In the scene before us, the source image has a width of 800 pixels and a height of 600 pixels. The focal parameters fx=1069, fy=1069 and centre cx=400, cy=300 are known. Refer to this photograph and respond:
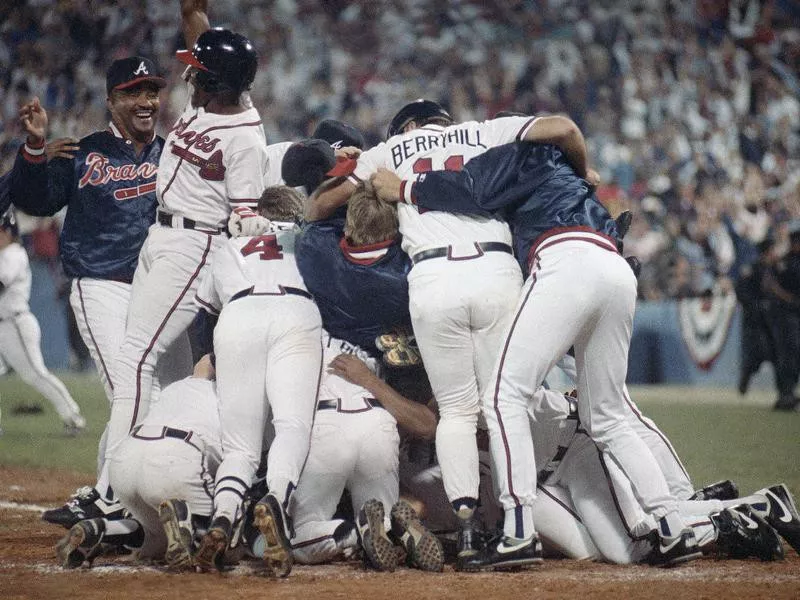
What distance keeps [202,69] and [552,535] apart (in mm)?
2861

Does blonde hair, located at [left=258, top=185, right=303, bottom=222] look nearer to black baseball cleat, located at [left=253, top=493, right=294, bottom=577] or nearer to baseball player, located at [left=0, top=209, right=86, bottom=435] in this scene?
black baseball cleat, located at [left=253, top=493, right=294, bottom=577]

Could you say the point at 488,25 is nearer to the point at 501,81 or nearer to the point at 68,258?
the point at 501,81

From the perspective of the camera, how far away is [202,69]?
5426 mm

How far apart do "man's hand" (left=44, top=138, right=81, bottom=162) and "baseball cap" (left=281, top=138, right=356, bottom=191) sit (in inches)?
60.5

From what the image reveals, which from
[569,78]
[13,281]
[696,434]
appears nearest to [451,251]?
[696,434]

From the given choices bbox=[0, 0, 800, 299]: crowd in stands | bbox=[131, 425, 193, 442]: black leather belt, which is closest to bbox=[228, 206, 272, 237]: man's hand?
bbox=[131, 425, 193, 442]: black leather belt

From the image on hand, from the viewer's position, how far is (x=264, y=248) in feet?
15.9

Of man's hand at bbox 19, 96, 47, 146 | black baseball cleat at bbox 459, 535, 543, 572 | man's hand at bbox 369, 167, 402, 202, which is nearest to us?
black baseball cleat at bbox 459, 535, 543, 572

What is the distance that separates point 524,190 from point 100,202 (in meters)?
2.71

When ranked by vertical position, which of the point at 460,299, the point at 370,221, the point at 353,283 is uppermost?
the point at 370,221

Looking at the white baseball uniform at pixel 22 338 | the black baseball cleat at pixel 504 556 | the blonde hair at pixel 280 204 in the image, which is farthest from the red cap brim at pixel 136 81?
the white baseball uniform at pixel 22 338

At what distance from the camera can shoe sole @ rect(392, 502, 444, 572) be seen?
4.21 metres

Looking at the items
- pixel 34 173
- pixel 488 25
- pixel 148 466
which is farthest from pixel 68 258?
pixel 488 25

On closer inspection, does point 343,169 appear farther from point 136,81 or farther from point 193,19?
point 193,19
